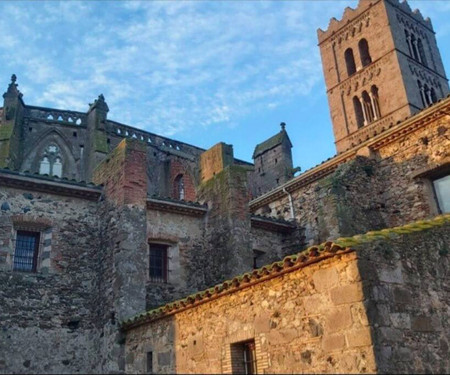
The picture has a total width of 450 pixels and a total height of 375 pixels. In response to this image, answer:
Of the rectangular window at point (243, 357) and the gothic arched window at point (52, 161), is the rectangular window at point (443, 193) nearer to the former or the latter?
the rectangular window at point (243, 357)

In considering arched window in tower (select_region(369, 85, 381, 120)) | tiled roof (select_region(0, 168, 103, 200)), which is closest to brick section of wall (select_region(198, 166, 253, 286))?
tiled roof (select_region(0, 168, 103, 200))

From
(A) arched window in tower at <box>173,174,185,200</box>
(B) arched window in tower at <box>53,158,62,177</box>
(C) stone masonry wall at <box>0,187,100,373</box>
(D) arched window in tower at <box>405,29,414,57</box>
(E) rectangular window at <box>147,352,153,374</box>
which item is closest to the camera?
(E) rectangular window at <box>147,352,153,374</box>

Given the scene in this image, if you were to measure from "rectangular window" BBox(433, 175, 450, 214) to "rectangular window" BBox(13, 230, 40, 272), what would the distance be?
34.9ft

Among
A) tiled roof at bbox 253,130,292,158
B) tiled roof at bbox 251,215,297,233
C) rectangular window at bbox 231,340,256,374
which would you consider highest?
tiled roof at bbox 253,130,292,158

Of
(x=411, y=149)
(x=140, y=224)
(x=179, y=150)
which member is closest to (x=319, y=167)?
(x=411, y=149)

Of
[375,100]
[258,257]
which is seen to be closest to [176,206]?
[258,257]

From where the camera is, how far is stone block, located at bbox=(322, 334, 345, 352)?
6641 mm

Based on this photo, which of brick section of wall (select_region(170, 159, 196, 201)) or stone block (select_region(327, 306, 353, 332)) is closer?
stone block (select_region(327, 306, 353, 332))

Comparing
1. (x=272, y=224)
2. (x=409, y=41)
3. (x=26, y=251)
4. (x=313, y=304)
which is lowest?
(x=313, y=304)

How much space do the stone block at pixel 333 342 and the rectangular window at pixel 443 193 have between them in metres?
7.32

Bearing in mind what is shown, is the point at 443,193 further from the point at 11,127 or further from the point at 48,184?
the point at 11,127

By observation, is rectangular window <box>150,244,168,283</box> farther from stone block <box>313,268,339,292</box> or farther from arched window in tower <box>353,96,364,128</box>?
arched window in tower <box>353,96,364,128</box>

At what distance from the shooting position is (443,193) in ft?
41.8

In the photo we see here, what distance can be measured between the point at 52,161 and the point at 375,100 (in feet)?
71.6
